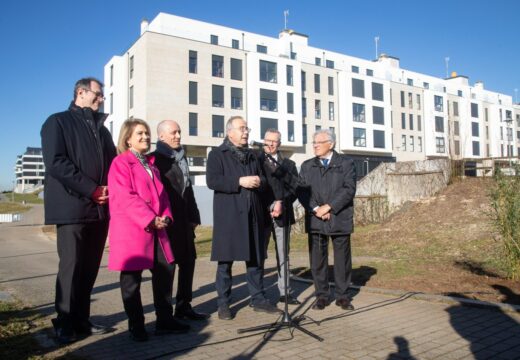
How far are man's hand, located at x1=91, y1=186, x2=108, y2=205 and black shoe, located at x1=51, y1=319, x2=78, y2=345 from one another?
120 centimetres

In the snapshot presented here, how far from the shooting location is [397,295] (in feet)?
20.2

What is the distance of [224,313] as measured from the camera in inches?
206

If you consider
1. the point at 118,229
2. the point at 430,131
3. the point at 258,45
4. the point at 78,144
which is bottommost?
the point at 118,229

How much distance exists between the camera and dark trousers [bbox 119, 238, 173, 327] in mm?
4309

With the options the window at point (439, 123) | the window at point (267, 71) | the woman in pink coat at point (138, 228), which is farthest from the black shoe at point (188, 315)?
the window at point (439, 123)

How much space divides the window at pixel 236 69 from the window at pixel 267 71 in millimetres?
2372

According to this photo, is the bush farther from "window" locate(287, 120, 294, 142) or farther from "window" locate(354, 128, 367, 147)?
"window" locate(354, 128, 367, 147)

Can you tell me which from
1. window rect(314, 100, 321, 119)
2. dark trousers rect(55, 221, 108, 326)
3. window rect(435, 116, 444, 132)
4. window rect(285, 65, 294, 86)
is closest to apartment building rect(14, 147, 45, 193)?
window rect(314, 100, 321, 119)

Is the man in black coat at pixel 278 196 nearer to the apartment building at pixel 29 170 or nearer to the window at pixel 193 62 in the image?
the window at pixel 193 62

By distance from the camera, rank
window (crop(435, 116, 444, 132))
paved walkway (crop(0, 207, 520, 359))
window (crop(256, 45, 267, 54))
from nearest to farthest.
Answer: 1. paved walkway (crop(0, 207, 520, 359))
2. window (crop(256, 45, 267, 54))
3. window (crop(435, 116, 444, 132))

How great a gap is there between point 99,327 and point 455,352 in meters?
3.41

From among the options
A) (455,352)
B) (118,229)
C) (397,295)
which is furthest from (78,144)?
(397,295)

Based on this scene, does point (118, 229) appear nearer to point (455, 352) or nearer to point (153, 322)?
point (153, 322)

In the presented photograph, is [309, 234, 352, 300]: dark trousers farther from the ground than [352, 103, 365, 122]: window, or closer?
closer
